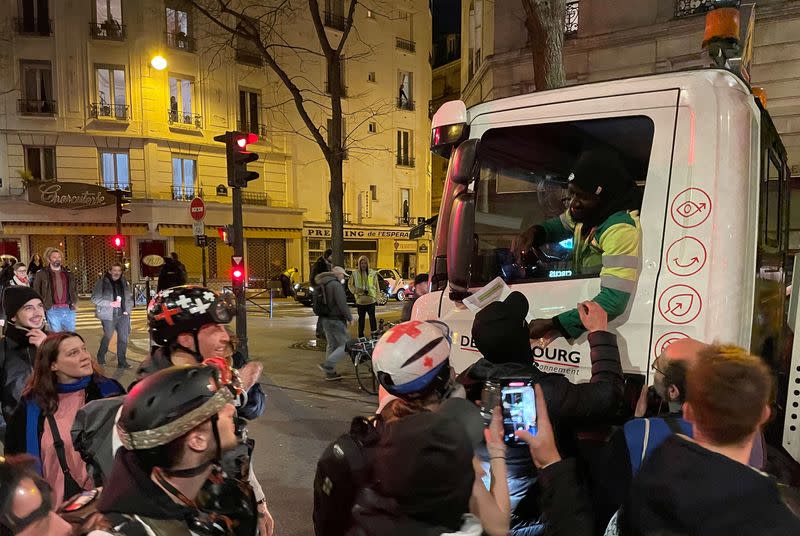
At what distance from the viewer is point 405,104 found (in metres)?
33.0

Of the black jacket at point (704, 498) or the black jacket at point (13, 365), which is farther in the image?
the black jacket at point (13, 365)

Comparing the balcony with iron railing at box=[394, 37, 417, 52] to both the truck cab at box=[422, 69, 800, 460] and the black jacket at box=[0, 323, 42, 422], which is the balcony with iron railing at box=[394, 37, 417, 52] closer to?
the truck cab at box=[422, 69, 800, 460]

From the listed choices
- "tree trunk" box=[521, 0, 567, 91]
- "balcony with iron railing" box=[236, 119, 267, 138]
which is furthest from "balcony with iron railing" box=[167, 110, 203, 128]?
"tree trunk" box=[521, 0, 567, 91]

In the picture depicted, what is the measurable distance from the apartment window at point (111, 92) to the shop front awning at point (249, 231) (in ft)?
18.3

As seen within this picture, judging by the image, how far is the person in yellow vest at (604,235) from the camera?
2.67 meters

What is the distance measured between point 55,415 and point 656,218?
3.18 meters

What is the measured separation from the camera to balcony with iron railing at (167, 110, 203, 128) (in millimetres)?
26219

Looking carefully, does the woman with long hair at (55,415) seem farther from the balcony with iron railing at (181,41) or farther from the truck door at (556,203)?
the balcony with iron railing at (181,41)

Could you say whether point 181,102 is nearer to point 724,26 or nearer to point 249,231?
point 249,231

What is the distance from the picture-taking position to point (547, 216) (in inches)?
153

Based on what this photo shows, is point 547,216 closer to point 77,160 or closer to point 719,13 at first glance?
point 719,13

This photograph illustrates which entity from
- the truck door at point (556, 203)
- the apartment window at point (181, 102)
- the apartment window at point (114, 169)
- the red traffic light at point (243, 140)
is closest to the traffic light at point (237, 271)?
the red traffic light at point (243, 140)

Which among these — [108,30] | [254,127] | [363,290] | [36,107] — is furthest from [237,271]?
[108,30]

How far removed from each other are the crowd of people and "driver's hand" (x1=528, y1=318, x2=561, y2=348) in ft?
1.21
